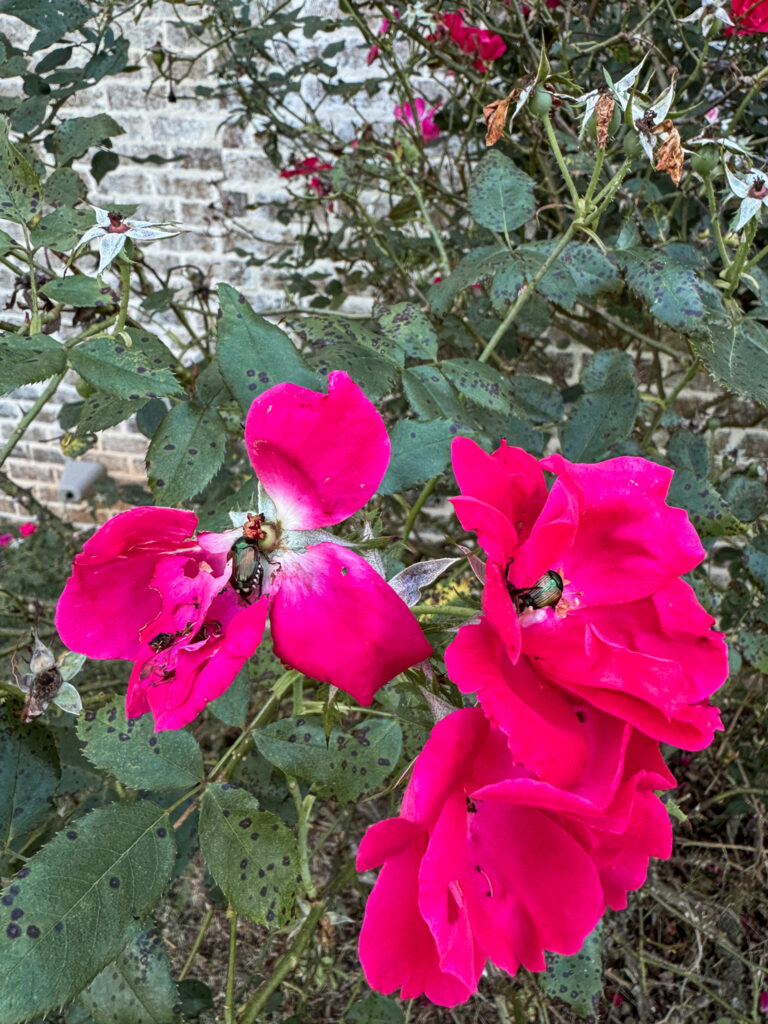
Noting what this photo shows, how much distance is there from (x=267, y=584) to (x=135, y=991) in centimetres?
31

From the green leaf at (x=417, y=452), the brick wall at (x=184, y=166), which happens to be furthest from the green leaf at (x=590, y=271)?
the brick wall at (x=184, y=166)

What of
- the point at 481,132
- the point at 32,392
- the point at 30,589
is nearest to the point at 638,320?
the point at 481,132

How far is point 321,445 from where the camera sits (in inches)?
13.1

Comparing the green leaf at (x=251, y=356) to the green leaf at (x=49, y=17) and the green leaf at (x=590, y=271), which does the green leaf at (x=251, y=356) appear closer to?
the green leaf at (x=590, y=271)

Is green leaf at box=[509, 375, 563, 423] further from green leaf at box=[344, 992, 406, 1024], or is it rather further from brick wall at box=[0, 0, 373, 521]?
brick wall at box=[0, 0, 373, 521]

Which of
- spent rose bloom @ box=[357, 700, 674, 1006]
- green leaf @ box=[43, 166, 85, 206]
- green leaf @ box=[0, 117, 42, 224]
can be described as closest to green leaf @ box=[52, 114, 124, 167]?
green leaf @ box=[43, 166, 85, 206]

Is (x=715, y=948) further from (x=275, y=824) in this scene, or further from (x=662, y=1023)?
(x=275, y=824)

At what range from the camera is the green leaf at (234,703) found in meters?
0.55

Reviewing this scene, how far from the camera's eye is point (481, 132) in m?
1.32

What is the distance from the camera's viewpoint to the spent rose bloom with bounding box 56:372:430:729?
1.02 feet

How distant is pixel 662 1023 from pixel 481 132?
1.33 metres

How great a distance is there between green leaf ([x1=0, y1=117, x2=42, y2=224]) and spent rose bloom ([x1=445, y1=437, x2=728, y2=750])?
0.35m

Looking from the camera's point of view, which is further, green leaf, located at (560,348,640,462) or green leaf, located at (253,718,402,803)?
green leaf, located at (560,348,640,462)

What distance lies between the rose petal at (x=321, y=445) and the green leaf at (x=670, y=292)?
1.07 ft
